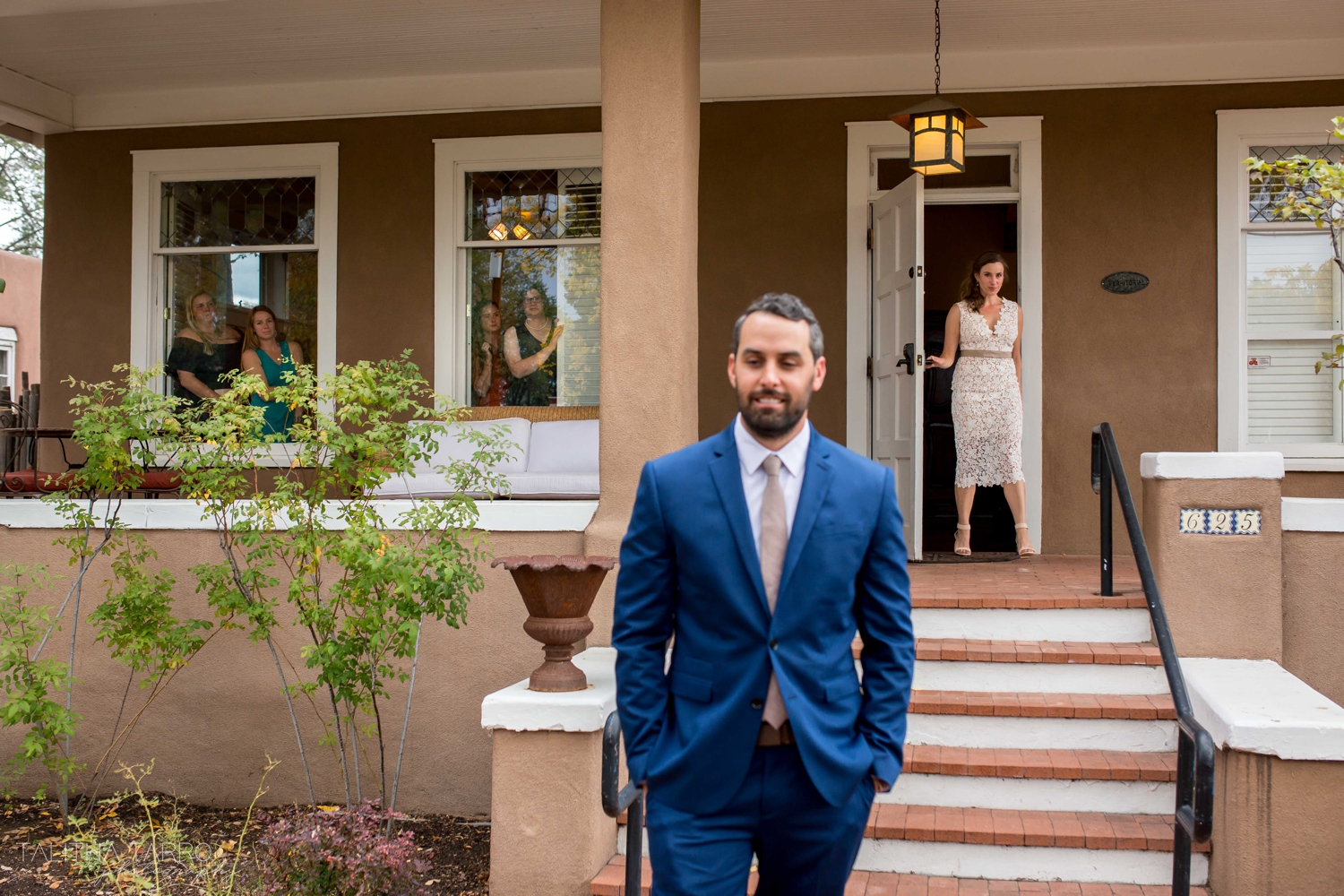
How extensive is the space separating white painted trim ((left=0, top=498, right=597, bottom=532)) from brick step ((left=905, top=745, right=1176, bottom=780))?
1.78m

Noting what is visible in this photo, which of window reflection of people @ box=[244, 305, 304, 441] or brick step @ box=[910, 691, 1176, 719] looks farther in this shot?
window reflection of people @ box=[244, 305, 304, 441]

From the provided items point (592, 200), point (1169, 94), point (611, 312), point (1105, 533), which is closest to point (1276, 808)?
point (1105, 533)

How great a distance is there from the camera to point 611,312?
15.5 ft

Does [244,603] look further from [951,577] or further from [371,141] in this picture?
[371,141]

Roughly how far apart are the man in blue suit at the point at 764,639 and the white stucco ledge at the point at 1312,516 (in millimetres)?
3198

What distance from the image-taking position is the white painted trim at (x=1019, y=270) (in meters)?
7.16

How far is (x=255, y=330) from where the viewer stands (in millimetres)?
7980

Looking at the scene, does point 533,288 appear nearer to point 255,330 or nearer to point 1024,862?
point 255,330

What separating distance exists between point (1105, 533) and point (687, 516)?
3.46m

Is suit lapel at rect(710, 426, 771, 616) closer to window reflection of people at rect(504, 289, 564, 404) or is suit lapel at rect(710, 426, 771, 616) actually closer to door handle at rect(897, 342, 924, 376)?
door handle at rect(897, 342, 924, 376)

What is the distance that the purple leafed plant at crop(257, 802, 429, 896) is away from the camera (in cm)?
384

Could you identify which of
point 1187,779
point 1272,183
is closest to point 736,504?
point 1187,779

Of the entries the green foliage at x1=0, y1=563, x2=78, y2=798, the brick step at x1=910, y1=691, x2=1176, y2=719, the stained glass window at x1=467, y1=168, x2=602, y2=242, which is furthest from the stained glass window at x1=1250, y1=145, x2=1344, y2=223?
the green foliage at x1=0, y1=563, x2=78, y2=798

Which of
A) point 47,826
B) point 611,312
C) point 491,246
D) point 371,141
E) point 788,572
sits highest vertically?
point 371,141
